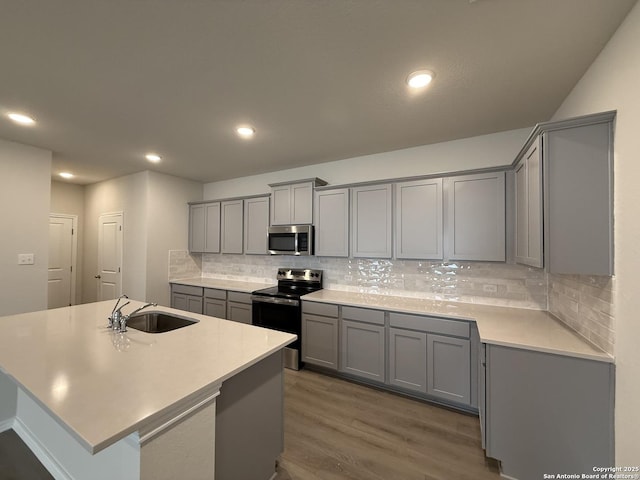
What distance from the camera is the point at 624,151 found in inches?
51.8

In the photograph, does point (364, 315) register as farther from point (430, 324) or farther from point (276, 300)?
point (276, 300)

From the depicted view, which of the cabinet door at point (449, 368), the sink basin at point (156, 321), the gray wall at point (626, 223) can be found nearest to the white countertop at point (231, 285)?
the sink basin at point (156, 321)

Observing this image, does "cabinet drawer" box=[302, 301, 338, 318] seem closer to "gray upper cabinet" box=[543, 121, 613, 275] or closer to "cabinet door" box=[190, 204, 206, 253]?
"gray upper cabinet" box=[543, 121, 613, 275]

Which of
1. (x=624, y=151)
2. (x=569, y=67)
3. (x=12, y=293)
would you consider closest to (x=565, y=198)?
(x=624, y=151)

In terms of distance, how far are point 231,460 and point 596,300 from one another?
7.62 ft

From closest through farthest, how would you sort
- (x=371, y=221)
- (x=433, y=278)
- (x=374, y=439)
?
(x=374, y=439) → (x=433, y=278) → (x=371, y=221)

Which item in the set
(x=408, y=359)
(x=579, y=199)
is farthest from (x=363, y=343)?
(x=579, y=199)

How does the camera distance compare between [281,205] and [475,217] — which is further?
[281,205]

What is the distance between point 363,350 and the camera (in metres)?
2.71

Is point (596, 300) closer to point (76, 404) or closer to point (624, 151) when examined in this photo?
point (624, 151)

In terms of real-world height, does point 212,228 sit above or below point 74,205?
below

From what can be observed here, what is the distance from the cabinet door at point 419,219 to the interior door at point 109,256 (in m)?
4.56

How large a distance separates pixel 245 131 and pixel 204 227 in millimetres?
2436

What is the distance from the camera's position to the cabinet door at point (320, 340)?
2.87 meters
